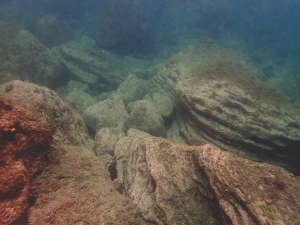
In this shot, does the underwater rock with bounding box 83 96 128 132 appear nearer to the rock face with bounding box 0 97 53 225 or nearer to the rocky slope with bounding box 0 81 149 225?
the rocky slope with bounding box 0 81 149 225

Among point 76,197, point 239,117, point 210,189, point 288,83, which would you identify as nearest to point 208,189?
point 210,189

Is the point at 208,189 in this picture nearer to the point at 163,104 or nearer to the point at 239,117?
the point at 239,117

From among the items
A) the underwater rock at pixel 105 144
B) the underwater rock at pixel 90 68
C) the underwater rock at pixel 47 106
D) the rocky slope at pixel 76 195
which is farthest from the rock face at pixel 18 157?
Result: the underwater rock at pixel 90 68

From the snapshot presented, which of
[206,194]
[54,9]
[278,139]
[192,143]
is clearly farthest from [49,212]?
[54,9]

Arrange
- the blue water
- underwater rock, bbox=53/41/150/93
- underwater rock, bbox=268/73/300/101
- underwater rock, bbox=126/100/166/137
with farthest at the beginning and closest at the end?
the blue water
underwater rock, bbox=268/73/300/101
underwater rock, bbox=53/41/150/93
underwater rock, bbox=126/100/166/137

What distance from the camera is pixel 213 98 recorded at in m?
4.59

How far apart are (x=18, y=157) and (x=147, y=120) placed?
12.2 ft

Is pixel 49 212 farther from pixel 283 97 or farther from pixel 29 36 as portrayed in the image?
pixel 29 36

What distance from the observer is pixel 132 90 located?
7.25 meters

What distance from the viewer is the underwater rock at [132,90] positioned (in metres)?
7.03

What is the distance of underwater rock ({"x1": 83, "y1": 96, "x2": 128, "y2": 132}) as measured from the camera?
16.3ft

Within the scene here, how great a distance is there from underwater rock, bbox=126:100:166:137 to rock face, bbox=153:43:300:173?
703mm

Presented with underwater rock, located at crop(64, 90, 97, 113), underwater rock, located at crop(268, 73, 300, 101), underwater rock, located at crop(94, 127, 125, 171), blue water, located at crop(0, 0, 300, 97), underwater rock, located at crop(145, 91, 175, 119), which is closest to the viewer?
underwater rock, located at crop(94, 127, 125, 171)

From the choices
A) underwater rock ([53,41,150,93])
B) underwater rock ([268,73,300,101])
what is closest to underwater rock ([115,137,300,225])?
underwater rock ([53,41,150,93])
